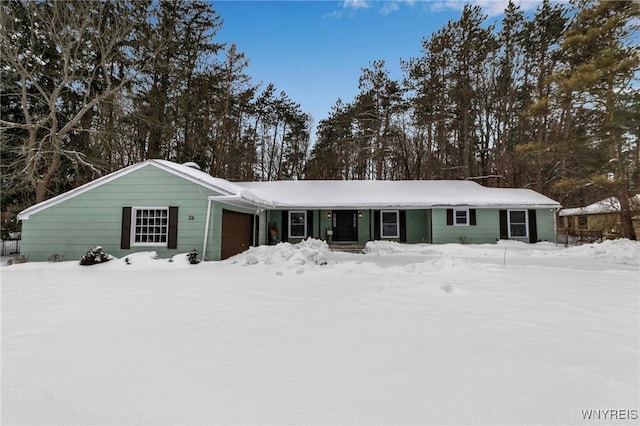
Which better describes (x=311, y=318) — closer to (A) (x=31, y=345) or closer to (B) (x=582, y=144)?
(A) (x=31, y=345)

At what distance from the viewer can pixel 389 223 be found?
48.4ft

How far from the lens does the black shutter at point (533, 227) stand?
1368 centimetres

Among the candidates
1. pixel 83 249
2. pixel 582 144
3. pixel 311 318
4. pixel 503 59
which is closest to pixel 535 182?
pixel 582 144

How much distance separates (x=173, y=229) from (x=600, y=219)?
2776 cm

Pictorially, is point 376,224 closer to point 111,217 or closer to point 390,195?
point 390,195

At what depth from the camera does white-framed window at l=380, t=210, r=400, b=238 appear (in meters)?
14.7

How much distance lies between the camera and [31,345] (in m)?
2.72

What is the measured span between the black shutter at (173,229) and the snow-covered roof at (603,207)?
19305 millimetres

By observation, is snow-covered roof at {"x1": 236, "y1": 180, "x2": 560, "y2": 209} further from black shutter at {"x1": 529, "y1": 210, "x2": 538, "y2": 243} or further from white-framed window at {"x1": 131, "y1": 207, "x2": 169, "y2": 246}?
white-framed window at {"x1": 131, "y1": 207, "x2": 169, "y2": 246}

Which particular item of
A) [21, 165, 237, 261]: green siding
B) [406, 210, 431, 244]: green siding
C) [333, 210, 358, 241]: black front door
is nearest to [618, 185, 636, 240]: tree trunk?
[406, 210, 431, 244]: green siding

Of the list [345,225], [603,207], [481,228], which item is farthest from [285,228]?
[603,207]

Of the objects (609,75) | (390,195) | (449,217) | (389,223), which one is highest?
(609,75)

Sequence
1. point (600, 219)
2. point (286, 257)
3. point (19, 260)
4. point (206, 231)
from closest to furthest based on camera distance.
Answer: point (286, 257) → point (19, 260) → point (206, 231) → point (600, 219)

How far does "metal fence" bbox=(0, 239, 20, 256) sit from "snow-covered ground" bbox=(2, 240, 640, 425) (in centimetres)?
1016
